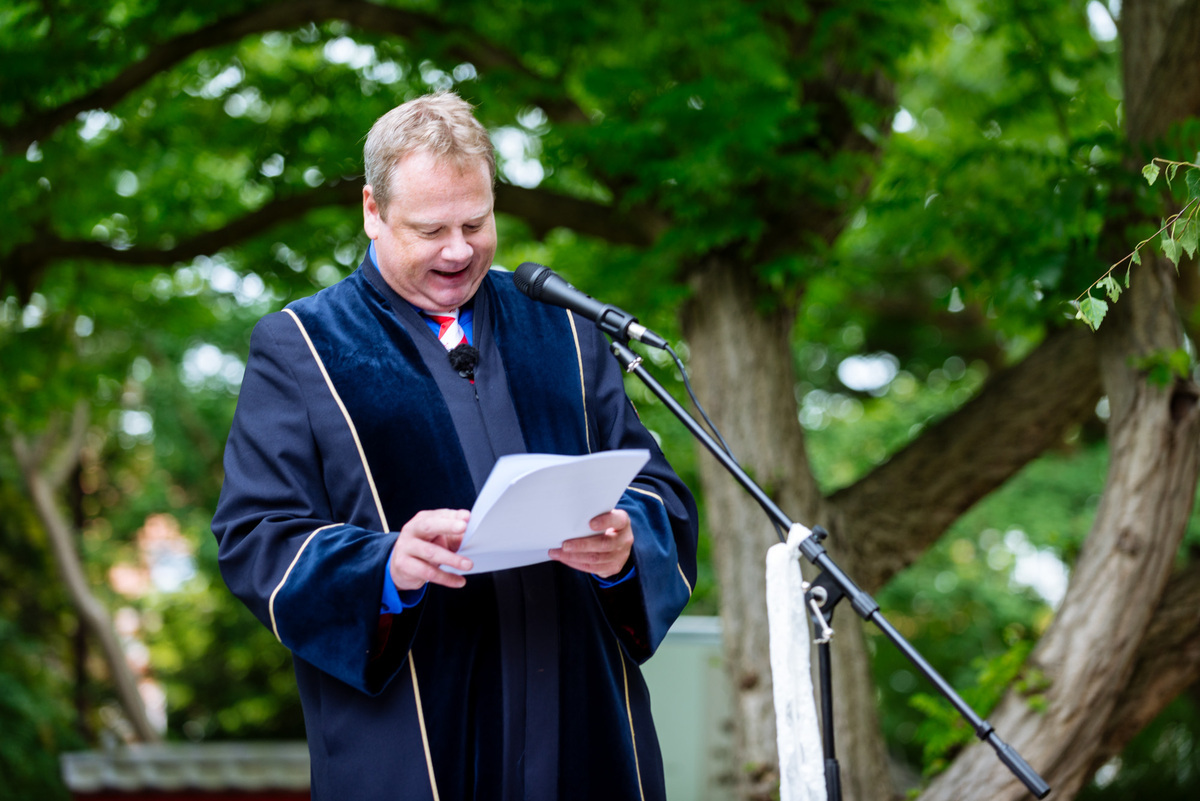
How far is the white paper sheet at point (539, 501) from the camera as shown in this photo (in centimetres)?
140

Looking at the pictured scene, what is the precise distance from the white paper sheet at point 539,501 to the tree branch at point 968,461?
3.02 metres

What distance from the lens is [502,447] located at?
6.21ft

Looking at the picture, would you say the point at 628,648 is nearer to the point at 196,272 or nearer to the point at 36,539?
the point at 196,272

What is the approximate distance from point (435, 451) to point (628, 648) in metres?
0.51

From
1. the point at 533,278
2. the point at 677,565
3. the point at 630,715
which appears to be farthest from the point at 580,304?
the point at 630,715

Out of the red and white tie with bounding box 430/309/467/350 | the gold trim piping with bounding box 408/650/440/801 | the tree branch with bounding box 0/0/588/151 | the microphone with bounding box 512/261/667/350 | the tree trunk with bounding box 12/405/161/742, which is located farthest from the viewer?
the tree trunk with bounding box 12/405/161/742

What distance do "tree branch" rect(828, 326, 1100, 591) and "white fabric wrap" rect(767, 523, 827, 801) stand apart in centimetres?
257

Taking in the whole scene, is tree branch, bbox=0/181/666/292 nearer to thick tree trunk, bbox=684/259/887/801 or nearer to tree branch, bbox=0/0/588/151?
tree branch, bbox=0/0/588/151

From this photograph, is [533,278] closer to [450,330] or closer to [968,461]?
[450,330]

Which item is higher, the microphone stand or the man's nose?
the man's nose

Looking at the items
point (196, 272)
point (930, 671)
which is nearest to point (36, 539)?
point (196, 272)

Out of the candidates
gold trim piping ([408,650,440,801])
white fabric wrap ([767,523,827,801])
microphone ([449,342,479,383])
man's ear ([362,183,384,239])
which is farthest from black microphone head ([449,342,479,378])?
white fabric wrap ([767,523,827,801])

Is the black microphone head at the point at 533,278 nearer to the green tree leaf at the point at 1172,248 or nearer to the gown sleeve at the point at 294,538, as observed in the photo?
the gown sleeve at the point at 294,538

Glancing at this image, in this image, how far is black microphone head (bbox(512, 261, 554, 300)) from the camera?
1.93m
